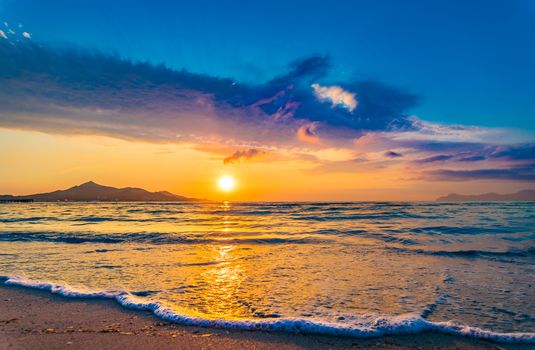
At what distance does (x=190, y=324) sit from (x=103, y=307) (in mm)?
1950

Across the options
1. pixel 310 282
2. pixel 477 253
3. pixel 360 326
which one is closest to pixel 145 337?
pixel 360 326

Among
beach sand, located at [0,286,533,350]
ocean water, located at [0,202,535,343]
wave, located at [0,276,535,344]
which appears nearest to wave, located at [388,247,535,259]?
ocean water, located at [0,202,535,343]

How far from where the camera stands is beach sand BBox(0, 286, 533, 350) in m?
4.45

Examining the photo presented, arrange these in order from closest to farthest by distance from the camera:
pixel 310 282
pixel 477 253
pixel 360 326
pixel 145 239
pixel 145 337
Result: 1. pixel 145 337
2. pixel 360 326
3. pixel 310 282
4. pixel 477 253
5. pixel 145 239

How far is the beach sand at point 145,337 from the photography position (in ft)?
14.6

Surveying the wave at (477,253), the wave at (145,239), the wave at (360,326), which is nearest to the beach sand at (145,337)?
the wave at (360,326)

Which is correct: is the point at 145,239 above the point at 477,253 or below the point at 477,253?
below

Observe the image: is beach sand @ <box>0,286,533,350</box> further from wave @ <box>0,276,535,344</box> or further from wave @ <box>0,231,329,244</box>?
wave @ <box>0,231,329,244</box>

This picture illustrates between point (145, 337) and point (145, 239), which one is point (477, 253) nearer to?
point (145, 337)

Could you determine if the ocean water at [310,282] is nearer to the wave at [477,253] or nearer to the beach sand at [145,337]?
the wave at [477,253]

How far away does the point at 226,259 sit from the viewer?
10.8 metres

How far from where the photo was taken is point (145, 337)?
15.4 ft

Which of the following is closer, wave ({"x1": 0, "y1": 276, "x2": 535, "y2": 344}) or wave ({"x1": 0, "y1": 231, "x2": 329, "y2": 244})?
wave ({"x1": 0, "y1": 276, "x2": 535, "y2": 344})

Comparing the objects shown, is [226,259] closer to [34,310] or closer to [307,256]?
[307,256]
